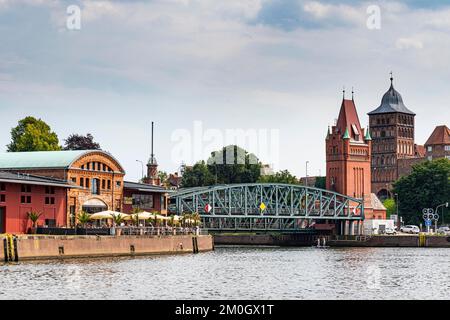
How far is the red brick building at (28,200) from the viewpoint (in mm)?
111312

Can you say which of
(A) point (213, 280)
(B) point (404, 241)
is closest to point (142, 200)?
(B) point (404, 241)

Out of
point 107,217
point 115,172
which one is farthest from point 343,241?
point 107,217

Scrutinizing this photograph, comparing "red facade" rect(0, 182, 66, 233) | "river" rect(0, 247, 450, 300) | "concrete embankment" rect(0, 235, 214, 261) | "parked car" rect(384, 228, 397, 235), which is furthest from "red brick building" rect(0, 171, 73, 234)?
"parked car" rect(384, 228, 397, 235)

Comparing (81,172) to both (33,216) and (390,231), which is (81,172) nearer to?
(33,216)

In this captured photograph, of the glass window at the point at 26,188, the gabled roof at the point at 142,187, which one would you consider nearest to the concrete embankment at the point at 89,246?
the glass window at the point at 26,188

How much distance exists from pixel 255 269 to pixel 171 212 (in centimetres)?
6870

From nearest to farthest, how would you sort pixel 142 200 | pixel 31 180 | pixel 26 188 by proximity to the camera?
pixel 31 180 → pixel 26 188 → pixel 142 200

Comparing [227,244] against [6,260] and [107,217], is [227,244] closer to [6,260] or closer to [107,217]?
[107,217]

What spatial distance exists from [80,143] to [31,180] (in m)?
60.0

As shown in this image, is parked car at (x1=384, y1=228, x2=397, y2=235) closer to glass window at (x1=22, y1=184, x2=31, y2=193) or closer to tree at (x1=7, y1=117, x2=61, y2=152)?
tree at (x1=7, y1=117, x2=61, y2=152)

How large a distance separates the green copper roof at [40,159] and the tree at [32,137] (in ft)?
96.8

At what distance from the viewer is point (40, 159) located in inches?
5039

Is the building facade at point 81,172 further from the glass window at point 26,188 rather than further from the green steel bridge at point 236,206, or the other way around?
the green steel bridge at point 236,206

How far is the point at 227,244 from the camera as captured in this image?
190625mm
